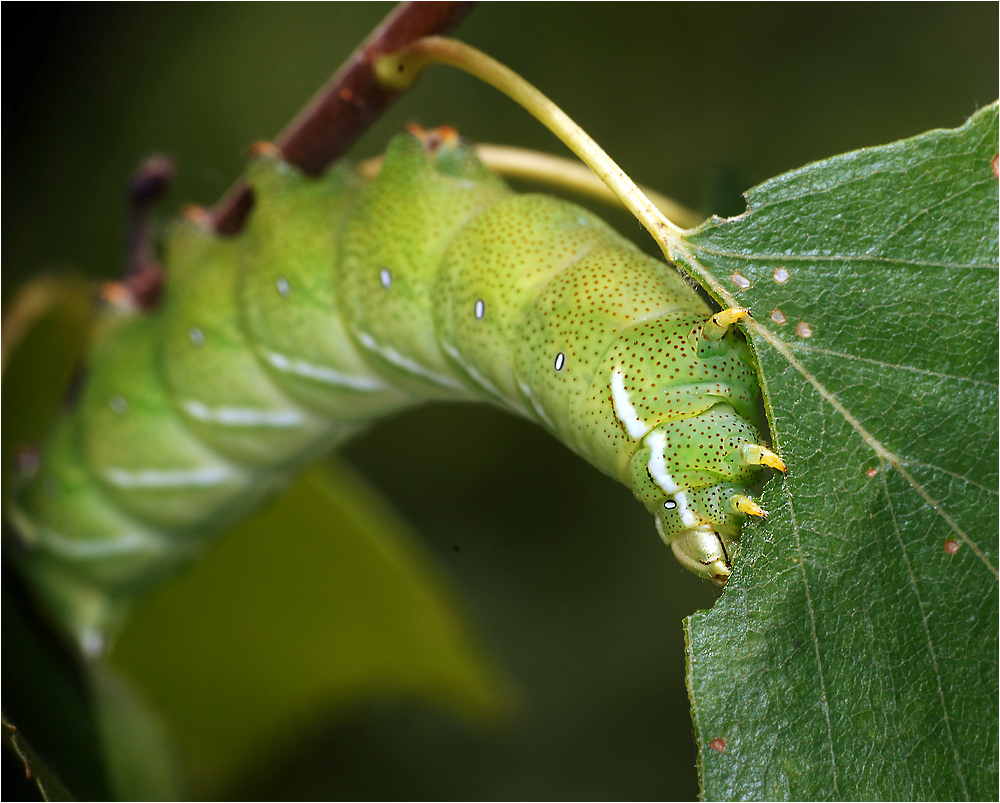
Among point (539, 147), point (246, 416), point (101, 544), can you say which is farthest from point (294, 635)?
point (539, 147)

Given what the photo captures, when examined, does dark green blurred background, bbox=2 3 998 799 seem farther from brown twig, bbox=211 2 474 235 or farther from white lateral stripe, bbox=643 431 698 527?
white lateral stripe, bbox=643 431 698 527

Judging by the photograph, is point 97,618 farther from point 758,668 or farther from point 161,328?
point 758,668

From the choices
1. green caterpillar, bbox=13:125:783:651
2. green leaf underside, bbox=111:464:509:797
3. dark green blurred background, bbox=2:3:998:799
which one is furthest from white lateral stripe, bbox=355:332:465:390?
dark green blurred background, bbox=2:3:998:799

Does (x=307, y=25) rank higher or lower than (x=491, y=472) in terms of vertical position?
higher

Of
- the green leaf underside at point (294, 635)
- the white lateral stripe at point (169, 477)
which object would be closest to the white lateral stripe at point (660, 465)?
the white lateral stripe at point (169, 477)

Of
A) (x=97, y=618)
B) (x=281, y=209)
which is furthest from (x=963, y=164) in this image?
(x=97, y=618)

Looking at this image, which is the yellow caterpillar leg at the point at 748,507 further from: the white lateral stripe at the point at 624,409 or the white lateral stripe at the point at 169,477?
the white lateral stripe at the point at 169,477
